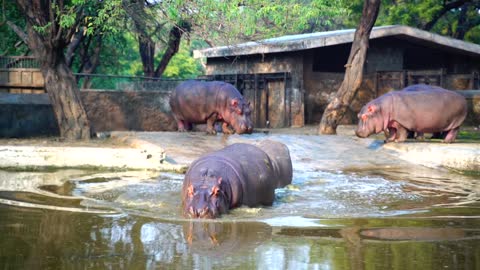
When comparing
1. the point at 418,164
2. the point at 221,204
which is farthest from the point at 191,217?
the point at 418,164

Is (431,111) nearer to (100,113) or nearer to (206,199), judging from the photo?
(100,113)

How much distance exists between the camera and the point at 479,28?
26.4 meters

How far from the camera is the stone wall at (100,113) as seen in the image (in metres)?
14.4

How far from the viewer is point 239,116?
1493 cm

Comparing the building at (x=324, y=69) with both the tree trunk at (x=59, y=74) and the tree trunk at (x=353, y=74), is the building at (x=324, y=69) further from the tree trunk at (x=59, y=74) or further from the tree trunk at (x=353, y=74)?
the tree trunk at (x=59, y=74)

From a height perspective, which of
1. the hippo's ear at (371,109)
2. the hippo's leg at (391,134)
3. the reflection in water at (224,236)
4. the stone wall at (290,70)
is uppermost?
the stone wall at (290,70)

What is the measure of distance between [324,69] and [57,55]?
32.9ft

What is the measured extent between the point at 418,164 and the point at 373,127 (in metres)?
1.73

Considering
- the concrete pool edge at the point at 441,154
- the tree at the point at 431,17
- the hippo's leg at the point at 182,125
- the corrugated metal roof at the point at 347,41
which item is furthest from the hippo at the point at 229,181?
the tree at the point at 431,17

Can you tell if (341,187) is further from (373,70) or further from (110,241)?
(373,70)

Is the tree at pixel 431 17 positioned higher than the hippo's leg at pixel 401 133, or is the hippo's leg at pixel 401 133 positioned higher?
the tree at pixel 431 17

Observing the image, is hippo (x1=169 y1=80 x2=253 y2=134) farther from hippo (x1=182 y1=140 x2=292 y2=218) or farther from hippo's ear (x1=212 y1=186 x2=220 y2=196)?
hippo's ear (x1=212 y1=186 x2=220 y2=196)

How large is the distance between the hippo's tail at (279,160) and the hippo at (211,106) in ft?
16.9

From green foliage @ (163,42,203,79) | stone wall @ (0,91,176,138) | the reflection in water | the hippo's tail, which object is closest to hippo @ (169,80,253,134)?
stone wall @ (0,91,176,138)
